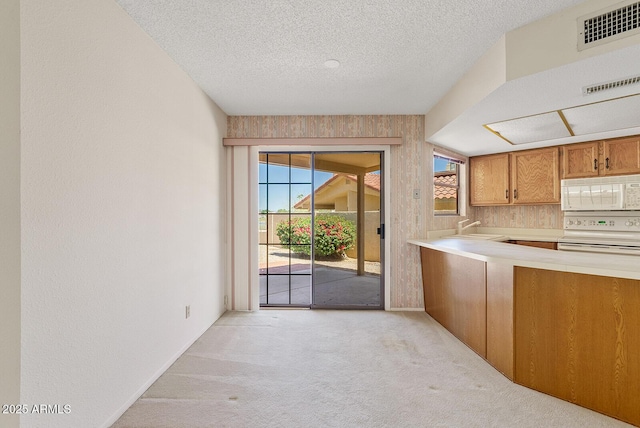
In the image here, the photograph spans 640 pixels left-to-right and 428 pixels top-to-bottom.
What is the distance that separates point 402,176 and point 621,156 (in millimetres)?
2268

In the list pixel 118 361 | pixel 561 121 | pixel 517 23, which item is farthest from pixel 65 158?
pixel 561 121

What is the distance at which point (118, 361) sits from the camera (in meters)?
1.64

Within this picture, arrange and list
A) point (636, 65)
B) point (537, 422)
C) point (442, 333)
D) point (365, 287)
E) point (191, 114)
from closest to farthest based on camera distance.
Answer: point (537, 422) < point (636, 65) < point (191, 114) < point (442, 333) < point (365, 287)

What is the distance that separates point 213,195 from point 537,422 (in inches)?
126

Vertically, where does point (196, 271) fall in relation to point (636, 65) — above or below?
below

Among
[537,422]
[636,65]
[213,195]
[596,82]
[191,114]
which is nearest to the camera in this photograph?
[537,422]

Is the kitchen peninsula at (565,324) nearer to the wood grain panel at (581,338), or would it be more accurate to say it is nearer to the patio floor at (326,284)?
the wood grain panel at (581,338)

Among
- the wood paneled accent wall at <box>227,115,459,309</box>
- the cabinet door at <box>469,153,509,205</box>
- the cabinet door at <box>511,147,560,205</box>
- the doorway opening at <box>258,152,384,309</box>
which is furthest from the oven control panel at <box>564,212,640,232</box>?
the doorway opening at <box>258,152,384,309</box>

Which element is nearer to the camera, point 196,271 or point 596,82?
point 596,82

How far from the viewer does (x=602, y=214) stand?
307 cm

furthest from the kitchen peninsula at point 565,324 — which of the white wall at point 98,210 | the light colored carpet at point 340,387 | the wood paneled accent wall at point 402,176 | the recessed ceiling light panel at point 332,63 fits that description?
the white wall at point 98,210

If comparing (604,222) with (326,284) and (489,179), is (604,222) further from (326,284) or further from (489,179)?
(326,284)

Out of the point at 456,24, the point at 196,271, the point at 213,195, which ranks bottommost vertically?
the point at 196,271

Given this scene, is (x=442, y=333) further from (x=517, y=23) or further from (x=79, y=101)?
(x=79, y=101)
